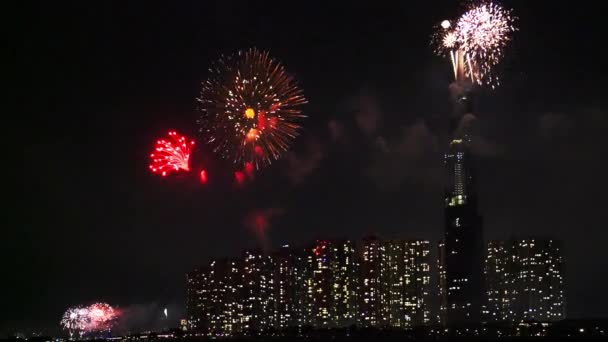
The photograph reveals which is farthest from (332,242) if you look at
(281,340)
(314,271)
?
(281,340)

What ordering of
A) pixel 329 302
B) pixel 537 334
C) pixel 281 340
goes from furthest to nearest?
pixel 329 302 → pixel 537 334 → pixel 281 340

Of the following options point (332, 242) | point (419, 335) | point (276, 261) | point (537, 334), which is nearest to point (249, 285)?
point (276, 261)

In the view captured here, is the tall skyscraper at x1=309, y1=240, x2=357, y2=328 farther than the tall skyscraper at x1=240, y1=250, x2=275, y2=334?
No

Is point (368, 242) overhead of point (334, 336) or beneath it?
overhead

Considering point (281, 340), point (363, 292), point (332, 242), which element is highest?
point (332, 242)

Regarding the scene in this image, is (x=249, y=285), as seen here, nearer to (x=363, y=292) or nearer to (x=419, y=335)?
(x=363, y=292)

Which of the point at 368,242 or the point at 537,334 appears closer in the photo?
the point at 537,334

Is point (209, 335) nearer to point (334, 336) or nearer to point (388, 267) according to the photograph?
point (334, 336)

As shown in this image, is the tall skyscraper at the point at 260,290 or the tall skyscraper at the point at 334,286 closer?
the tall skyscraper at the point at 334,286

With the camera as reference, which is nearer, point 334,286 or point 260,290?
point 334,286

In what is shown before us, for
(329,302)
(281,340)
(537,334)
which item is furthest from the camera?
(329,302)
